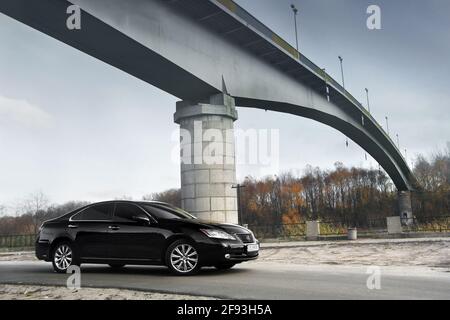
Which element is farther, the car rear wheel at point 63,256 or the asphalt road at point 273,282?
the car rear wheel at point 63,256

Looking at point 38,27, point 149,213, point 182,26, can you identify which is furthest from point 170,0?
point 149,213

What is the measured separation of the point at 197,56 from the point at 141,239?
10038 mm

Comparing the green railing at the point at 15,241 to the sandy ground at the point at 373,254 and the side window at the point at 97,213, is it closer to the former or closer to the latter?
the sandy ground at the point at 373,254

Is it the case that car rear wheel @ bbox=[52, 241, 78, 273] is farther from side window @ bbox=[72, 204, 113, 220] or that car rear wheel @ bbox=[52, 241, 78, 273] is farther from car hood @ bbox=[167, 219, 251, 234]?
car hood @ bbox=[167, 219, 251, 234]

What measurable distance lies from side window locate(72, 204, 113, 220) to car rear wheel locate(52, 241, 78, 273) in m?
0.61

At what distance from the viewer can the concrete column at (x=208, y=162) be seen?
53.7 ft

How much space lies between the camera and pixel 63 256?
882 centimetres

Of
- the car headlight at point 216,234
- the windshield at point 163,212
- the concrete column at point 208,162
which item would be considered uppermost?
the concrete column at point 208,162

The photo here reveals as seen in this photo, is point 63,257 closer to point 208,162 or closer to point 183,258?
point 183,258

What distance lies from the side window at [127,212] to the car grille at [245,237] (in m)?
1.88

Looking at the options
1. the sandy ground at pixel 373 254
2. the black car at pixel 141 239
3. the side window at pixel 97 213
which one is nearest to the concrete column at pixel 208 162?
the sandy ground at pixel 373 254

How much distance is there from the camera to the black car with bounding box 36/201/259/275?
7.72 meters

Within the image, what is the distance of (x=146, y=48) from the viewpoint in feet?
45.4
